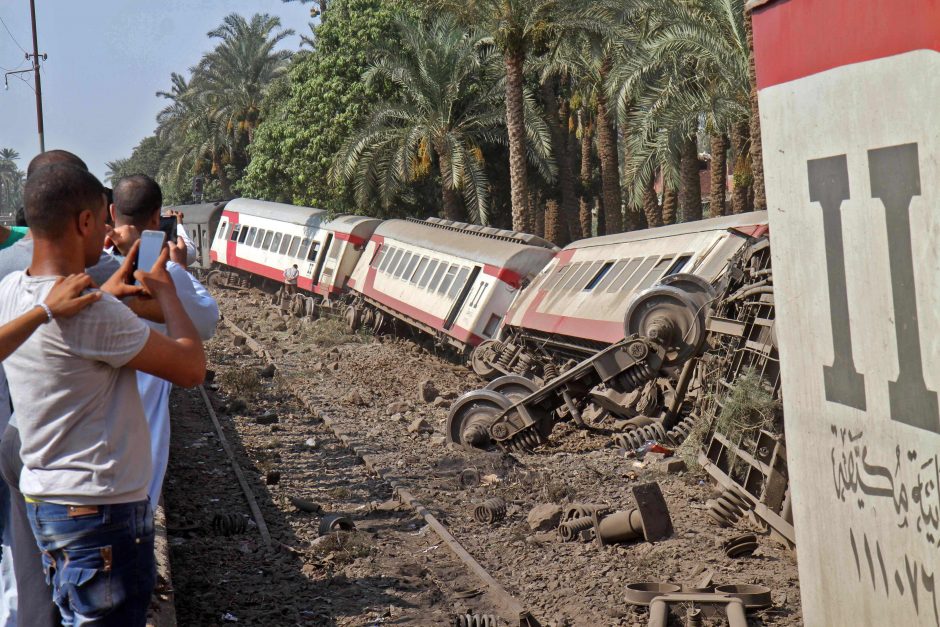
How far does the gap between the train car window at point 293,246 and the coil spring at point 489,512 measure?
2252 cm

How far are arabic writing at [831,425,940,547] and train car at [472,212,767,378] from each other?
9599 mm

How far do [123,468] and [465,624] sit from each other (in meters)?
4.17

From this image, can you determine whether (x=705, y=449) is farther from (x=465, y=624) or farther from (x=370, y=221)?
(x=370, y=221)

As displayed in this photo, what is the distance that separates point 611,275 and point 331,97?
20.8 meters

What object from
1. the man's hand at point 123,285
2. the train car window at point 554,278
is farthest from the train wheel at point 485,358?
the man's hand at point 123,285

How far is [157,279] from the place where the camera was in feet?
Result: 12.0

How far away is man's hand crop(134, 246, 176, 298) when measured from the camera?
11.9ft

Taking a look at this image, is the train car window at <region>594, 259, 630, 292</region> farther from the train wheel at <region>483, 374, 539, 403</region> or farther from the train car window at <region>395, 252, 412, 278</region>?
the train car window at <region>395, 252, 412, 278</region>

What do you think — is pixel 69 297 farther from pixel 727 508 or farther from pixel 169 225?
pixel 727 508

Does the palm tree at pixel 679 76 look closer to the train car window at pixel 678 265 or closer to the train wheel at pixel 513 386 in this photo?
the train car window at pixel 678 265

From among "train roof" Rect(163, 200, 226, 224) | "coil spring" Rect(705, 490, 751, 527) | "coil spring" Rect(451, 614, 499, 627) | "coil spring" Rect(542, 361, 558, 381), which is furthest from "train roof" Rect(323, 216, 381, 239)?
"coil spring" Rect(451, 614, 499, 627)

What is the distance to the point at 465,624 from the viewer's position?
7.22 metres

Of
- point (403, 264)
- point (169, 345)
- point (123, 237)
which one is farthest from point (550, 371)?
point (169, 345)

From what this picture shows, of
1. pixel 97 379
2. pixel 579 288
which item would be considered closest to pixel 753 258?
pixel 579 288
